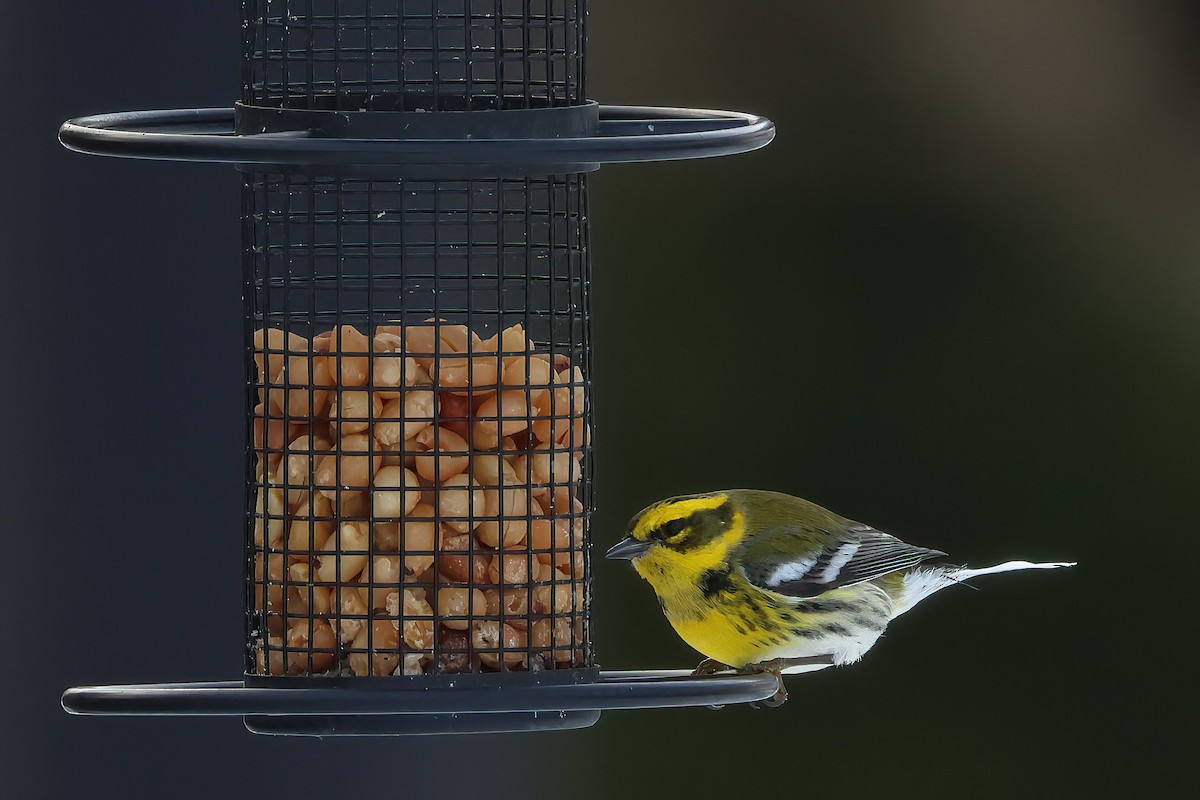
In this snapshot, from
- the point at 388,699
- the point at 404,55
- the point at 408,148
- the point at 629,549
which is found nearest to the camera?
the point at 408,148

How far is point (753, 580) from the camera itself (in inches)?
214

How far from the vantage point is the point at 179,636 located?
252 inches

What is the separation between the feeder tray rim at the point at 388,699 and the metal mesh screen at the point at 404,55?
1.18 metres

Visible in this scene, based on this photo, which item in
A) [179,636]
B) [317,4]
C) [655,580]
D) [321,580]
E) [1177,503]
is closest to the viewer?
[321,580]

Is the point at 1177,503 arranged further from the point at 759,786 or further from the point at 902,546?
the point at 902,546

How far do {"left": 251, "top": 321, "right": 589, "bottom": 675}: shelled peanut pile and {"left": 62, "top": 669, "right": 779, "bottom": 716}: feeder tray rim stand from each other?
294 mm

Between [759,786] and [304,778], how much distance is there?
10.7 feet

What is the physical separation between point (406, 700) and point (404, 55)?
138 cm

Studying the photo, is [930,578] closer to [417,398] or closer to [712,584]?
[712,584]

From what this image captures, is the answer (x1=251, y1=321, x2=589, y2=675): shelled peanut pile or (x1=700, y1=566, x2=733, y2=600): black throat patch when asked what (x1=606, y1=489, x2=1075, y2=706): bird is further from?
(x1=251, y1=321, x2=589, y2=675): shelled peanut pile

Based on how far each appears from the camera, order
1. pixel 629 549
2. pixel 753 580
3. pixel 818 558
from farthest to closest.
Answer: pixel 818 558
pixel 753 580
pixel 629 549

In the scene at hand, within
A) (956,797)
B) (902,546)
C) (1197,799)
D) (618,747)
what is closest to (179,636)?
(902,546)

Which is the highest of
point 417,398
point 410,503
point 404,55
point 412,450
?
point 404,55

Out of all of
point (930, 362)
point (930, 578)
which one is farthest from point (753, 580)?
point (930, 362)
